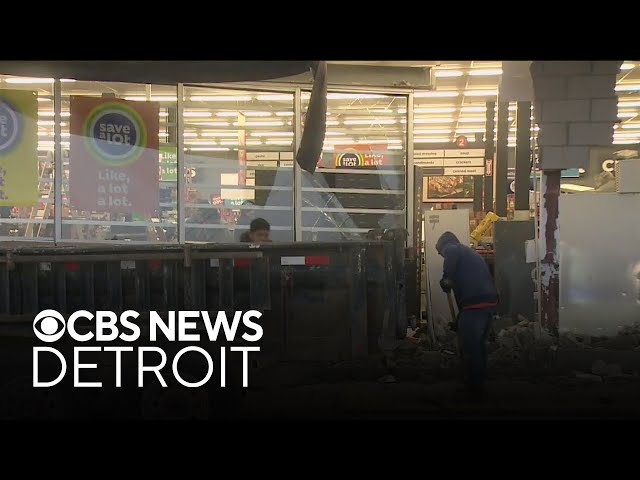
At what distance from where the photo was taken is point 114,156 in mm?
7922

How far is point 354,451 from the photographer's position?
549 centimetres

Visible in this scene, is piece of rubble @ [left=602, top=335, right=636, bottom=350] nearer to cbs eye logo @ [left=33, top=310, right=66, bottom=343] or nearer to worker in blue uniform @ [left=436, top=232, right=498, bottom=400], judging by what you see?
worker in blue uniform @ [left=436, top=232, right=498, bottom=400]

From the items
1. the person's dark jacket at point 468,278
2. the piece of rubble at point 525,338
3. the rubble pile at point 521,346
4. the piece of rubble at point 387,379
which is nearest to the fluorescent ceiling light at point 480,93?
the rubble pile at point 521,346

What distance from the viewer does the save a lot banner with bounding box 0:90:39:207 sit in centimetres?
761

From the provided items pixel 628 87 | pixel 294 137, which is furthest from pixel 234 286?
pixel 628 87

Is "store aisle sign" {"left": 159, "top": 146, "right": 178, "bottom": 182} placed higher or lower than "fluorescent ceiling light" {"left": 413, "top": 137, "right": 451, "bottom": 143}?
lower

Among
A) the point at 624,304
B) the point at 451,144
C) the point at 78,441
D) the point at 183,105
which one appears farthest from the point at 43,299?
the point at 451,144

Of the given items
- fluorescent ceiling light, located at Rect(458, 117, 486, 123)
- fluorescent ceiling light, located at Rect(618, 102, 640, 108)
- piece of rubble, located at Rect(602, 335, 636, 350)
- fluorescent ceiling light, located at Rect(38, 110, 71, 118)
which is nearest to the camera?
fluorescent ceiling light, located at Rect(38, 110, 71, 118)

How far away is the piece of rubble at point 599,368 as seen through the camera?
25.0ft

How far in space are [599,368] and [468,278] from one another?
7.46 ft

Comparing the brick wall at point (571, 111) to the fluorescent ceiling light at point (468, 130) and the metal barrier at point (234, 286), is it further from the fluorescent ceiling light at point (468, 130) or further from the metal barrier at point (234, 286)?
the fluorescent ceiling light at point (468, 130)

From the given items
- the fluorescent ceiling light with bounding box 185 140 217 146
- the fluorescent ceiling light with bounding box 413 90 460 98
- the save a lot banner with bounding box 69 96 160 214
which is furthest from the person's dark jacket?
the fluorescent ceiling light with bounding box 413 90 460 98

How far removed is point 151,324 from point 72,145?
11.9ft
